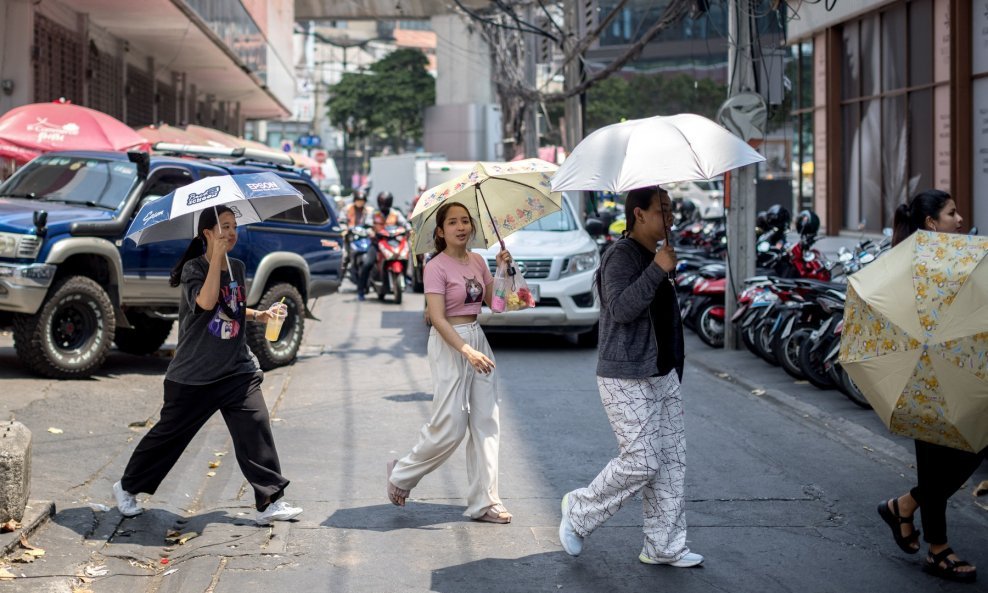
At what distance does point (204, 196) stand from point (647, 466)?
8.44 feet

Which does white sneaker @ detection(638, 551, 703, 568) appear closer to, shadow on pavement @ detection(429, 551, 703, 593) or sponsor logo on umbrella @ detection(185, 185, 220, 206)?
shadow on pavement @ detection(429, 551, 703, 593)

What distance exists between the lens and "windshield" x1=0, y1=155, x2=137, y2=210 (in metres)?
11.7

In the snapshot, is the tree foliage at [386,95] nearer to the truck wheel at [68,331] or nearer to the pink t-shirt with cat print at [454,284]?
the truck wheel at [68,331]

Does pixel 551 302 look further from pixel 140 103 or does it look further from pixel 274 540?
pixel 140 103

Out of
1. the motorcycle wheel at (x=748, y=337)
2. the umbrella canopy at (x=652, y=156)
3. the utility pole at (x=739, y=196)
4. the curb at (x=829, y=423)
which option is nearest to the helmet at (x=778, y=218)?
the utility pole at (x=739, y=196)

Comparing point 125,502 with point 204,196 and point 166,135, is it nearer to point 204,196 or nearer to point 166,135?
point 204,196

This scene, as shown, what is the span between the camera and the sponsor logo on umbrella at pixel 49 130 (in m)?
15.0

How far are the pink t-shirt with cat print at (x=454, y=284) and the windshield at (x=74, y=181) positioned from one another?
19.6 ft

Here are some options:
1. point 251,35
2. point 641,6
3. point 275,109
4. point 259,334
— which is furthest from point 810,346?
point 641,6

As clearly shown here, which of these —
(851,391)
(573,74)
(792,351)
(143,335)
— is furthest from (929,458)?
(573,74)

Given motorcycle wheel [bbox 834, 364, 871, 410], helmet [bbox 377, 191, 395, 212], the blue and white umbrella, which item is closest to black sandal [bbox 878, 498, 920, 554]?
the blue and white umbrella

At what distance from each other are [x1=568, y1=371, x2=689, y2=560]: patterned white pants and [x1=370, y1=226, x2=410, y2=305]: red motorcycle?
48.7 ft

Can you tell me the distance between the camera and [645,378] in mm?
5625

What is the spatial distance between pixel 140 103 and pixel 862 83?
51.8 ft
